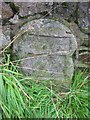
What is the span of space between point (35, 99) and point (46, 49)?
43cm

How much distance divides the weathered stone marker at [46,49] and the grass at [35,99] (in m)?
0.10

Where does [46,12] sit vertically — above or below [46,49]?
above

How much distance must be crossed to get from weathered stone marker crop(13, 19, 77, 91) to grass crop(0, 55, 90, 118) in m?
0.10

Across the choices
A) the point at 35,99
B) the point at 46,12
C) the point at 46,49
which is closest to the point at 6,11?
the point at 46,12

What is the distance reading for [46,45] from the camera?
2332 mm

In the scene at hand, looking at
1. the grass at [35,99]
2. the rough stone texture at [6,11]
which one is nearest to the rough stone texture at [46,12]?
the rough stone texture at [6,11]

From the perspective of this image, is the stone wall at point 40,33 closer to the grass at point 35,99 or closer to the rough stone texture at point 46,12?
the rough stone texture at point 46,12

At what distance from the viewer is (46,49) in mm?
2334

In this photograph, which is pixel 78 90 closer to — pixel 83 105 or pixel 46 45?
pixel 83 105

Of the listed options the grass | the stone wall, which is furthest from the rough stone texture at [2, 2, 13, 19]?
the grass

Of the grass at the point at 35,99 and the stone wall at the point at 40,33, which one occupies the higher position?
the stone wall at the point at 40,33

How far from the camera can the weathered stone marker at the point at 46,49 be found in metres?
2.32

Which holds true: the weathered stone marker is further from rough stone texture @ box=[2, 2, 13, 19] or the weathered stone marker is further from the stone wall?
rough stone texture @ box=[2, 2, 13, 19]

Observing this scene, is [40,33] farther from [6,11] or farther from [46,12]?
[6,11]
